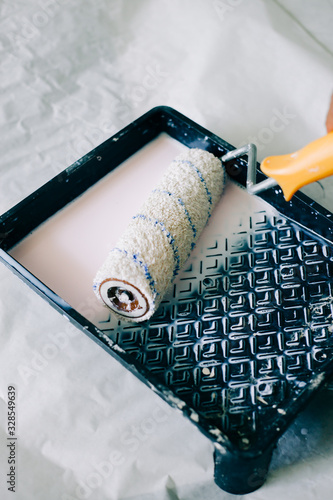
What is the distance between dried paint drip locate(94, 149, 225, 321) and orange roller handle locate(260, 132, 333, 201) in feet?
0.35

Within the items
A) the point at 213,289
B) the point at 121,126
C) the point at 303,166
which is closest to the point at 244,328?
the point at 213,289

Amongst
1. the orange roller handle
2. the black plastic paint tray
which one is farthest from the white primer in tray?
the orange roller handle

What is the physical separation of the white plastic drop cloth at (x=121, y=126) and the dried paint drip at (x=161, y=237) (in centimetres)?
12

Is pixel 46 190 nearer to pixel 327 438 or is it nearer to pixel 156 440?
pixel 156 440

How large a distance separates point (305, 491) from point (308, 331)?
0.61 feet

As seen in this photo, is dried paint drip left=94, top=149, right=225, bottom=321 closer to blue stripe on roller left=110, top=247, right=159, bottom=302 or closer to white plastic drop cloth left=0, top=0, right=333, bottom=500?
blue stripe on roller left=110, top=247, right=159, bottom=302

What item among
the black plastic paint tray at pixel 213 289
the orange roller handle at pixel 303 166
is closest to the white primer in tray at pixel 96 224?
the black plastic paint tray at pixel 213 289

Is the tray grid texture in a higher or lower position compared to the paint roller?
lower

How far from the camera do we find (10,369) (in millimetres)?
721

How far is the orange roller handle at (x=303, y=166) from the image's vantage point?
2.04ft

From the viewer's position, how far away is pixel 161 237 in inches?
27.3

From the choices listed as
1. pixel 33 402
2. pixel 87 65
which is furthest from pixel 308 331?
pixel 87 65

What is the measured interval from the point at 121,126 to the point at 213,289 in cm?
42

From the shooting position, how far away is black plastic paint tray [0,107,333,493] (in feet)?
1.98
